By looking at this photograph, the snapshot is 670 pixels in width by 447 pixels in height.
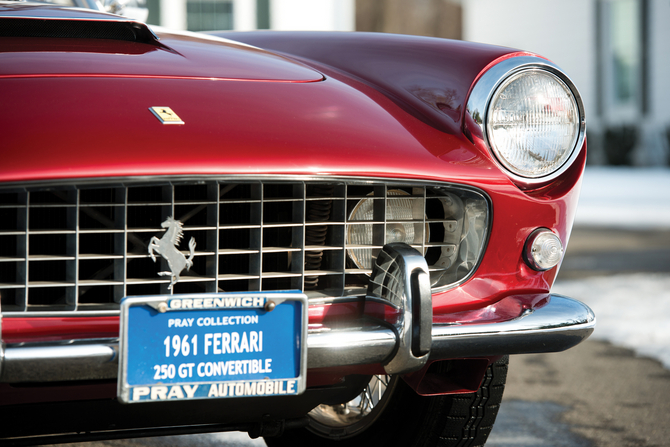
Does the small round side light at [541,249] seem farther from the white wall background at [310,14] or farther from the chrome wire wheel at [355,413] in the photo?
the white wall background at [310,14]

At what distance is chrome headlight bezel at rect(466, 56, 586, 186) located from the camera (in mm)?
1701

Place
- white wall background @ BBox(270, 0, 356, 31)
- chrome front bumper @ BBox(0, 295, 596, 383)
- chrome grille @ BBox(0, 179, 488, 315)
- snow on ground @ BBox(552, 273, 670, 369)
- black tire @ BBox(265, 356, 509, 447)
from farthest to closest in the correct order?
white wall background @ BBox(270, 0, 356, 31) → snow on ground @ BBox(552, 273, 670, 369) → black tire @ BBox(265, 356, 509, 447) → chrome grille @ BBox(0, 179, 488, 315) → chrome front bumper @ BBox(0, 295, 596, 383)

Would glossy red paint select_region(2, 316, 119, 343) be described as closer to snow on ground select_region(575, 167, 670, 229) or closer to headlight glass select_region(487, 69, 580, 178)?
headlight glass select_region(487, 69, 580, 178)

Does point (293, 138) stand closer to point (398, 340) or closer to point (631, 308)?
point (398, 340)

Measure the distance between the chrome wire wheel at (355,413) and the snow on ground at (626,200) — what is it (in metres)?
5.51

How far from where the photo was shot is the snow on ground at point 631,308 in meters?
3.47

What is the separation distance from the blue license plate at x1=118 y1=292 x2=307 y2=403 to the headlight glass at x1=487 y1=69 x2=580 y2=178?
0.62 meters

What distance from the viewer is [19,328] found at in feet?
4.38

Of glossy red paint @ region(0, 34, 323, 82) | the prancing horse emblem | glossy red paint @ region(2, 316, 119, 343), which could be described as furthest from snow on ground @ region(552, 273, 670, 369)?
glossy red paint @ region(2, 316, 119, 343)

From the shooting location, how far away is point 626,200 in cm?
879

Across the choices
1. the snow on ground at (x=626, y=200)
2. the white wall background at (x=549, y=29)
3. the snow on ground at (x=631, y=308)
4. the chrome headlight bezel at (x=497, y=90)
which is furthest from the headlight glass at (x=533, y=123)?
the white wall background at (x=549, y=29)

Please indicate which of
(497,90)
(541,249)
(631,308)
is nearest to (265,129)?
(497,90)

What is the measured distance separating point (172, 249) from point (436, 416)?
0.83 metres

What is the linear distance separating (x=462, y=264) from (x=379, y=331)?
32 cm
